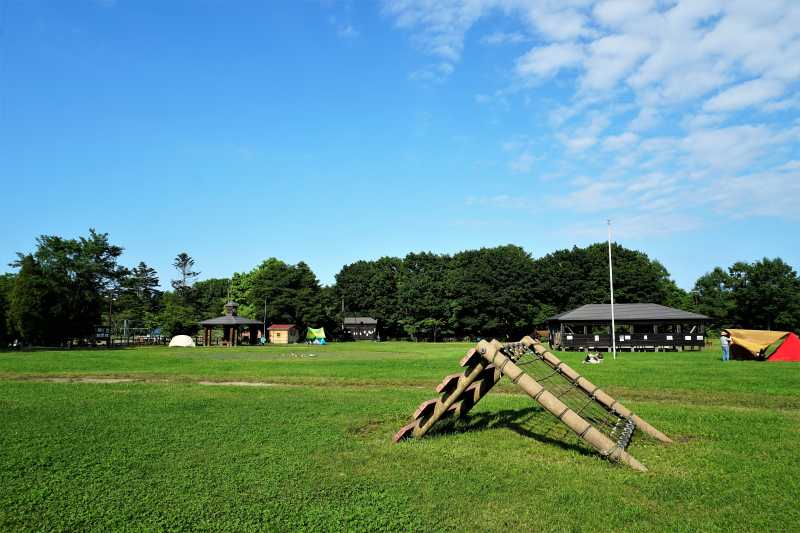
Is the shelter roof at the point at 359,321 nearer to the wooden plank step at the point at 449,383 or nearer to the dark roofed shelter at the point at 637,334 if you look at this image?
the dark roofed shelter at the point at 637,334

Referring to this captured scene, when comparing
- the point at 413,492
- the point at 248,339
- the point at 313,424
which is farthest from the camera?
the point at 248,339

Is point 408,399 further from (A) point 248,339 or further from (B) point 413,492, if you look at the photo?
(A) point 248,339

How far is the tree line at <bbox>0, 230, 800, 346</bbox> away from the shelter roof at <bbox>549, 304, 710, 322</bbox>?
3193cm

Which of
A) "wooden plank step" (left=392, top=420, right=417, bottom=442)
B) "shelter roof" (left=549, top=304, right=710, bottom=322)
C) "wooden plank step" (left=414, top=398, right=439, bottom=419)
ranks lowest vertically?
"wooden plank step" (left=392, top=420, right=417, bottom=442)

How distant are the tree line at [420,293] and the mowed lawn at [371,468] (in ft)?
175

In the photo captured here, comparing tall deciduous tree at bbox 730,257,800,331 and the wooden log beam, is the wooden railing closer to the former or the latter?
the wooden log beam

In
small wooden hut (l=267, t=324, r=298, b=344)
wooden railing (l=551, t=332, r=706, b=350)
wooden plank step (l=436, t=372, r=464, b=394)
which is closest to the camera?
wooden plank step (l=436, t=372, r=464, b=394)

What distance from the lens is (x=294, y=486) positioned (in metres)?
6.48

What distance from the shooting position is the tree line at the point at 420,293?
5919 centimetres

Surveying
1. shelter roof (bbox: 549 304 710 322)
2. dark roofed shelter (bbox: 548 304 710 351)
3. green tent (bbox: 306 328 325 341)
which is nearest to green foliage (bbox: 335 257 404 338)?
green tent (bbox: 306 328 325 341)

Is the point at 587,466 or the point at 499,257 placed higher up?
the point at 499,257

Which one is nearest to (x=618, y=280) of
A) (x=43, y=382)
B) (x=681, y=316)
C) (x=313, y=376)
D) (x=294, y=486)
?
(x=681, y=316)

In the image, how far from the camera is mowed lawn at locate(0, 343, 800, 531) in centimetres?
552

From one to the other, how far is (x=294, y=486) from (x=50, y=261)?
226 ft
